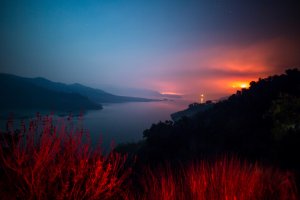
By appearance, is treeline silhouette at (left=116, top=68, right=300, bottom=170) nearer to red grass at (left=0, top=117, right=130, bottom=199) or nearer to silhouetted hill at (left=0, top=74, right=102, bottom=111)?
red grass at (left=0, top=117, right=130, bottom=199)

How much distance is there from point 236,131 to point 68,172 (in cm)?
2446

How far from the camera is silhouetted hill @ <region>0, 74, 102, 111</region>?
137125 millimetres

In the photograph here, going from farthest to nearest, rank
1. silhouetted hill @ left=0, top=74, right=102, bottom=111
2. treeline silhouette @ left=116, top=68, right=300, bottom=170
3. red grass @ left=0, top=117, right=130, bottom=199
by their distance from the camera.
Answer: silhouetted hill @ left=0, top=74, right=102, bottom=111, treeline silhouette @ left=116, top=68, right=300, bottom=170, red grass @ left=0, top=117, right=130, bottom=199

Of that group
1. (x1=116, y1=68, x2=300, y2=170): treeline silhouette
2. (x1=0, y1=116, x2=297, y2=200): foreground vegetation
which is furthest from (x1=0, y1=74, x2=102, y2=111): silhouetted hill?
(x1=0, y1=116, x2=297, y2=200): foreground vegetation

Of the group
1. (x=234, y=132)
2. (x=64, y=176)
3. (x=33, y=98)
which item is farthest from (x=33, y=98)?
(x=64, y=176)

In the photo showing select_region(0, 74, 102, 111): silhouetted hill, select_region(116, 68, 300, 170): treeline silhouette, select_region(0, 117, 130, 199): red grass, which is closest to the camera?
select_region(0, 117, 130, 199): red grass

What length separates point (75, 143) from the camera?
4.65m

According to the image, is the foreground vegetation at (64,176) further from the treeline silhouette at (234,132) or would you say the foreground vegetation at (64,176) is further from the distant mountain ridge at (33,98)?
the distant mountain ridge at (33,98)

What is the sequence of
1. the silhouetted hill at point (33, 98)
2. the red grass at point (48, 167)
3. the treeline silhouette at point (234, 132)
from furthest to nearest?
the silhouetted hill at point (33, 98) < the treeline silhouette at point (234, 132) < the red grass at point (48, 167)

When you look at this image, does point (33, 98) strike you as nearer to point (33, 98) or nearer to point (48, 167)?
point (33, 98)

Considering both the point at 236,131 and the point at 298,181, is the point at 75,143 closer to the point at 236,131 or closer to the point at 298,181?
the point at 298,181

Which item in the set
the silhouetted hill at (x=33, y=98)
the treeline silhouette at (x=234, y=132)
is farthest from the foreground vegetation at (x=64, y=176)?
the silhouetted hill at (x=33, y=98)

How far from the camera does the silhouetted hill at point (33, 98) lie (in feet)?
450

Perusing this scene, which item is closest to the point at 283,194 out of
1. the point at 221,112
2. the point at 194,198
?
the point at 194,198
